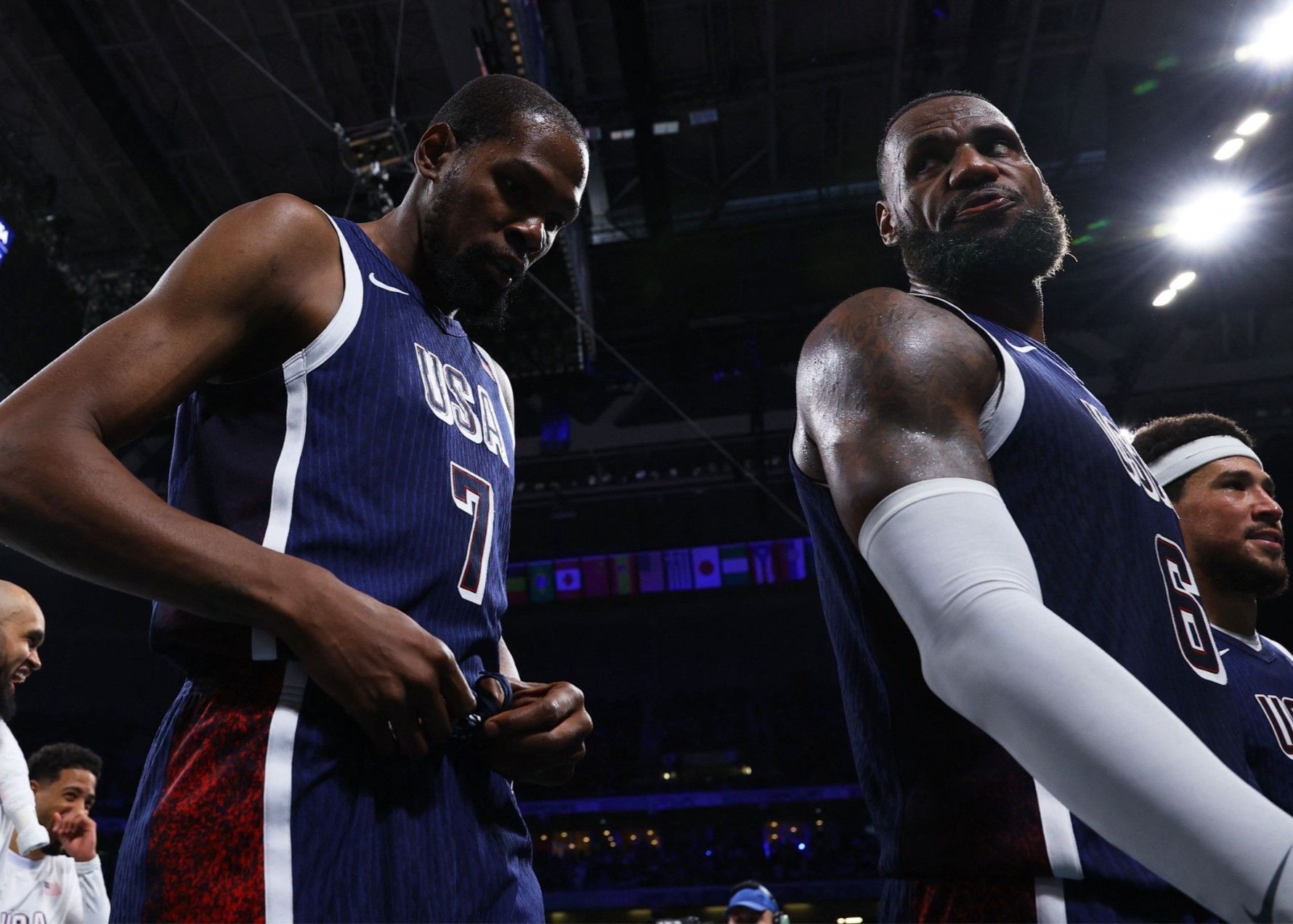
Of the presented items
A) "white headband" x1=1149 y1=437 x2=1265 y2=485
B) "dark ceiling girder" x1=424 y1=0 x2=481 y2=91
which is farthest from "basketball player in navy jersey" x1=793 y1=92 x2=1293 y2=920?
"dark ceiling girder" x1=424 y1=0 x2=481 y2=91

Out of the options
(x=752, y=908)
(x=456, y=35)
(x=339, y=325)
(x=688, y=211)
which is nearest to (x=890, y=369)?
(x=339, y=325)

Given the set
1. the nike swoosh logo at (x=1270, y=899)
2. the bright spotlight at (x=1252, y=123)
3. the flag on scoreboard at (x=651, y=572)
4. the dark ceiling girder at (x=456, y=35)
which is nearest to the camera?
the nike swoosh logo at (x=1270, y=899)

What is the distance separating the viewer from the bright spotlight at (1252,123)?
25.1 feet

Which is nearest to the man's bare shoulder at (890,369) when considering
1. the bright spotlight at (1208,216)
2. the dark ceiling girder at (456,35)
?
the dark ceiling girder at (456,35)

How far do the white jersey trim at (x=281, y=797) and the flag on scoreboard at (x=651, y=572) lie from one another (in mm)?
14215

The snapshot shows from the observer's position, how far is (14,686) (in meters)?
3.57

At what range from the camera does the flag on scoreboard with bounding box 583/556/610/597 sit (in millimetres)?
15352

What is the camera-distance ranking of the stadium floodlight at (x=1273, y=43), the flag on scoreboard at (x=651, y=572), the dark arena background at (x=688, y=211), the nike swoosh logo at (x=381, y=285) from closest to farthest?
the nike swoosh logo at (x=381, y=285) < the stadium floodlight at (x=1273, y=43) < the dark arena background at (x=688, y=211) < the flag on scoreboard at (x=651, y=572)

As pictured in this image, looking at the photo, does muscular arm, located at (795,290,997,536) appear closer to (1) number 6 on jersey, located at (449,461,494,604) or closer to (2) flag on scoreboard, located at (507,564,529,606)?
(1) number 6 on jersey, located at (449,461,494,604)

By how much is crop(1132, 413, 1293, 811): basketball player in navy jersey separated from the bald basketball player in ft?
11.9

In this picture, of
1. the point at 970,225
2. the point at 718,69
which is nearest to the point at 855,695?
the point at 970,225

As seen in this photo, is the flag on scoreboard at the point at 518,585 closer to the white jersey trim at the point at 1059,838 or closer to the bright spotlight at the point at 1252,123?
→ the bright spotlight at the point at 1252,123

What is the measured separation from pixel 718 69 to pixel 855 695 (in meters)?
8.10

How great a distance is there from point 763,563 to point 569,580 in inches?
119
